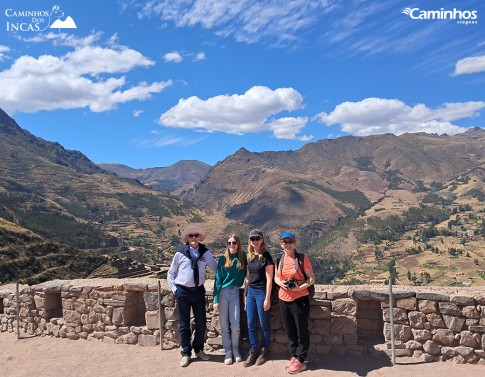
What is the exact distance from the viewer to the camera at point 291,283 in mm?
7285

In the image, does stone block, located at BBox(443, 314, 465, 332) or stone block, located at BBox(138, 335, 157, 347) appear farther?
stone block, located at BBox(138, 335, 157, 347)

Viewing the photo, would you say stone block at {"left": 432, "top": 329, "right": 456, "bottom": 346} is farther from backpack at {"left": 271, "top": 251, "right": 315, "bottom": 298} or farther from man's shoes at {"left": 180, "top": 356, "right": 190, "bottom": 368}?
man's shoes at {"left": 180, "top": 356, "right": 190, "bottom": 368}

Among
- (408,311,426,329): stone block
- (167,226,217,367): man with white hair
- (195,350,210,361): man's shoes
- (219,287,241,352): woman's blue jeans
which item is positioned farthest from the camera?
(195,350,210,361): man's shoes


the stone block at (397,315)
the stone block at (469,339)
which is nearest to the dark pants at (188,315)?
the stone block at (397,315)

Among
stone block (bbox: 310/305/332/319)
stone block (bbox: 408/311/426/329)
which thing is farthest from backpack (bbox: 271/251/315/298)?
stone block (bbox: 408/311/426/329)

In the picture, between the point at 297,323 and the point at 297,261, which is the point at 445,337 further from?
the point at 297,261

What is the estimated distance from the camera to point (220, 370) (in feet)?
25.5

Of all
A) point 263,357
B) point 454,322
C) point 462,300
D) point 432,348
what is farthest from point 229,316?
point 462,300

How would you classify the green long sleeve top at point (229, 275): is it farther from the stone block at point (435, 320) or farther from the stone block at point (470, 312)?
the stone block at point (470, 312)

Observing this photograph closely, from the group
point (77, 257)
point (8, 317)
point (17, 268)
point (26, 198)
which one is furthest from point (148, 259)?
point (8, 317)

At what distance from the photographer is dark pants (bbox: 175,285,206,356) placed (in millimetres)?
8055

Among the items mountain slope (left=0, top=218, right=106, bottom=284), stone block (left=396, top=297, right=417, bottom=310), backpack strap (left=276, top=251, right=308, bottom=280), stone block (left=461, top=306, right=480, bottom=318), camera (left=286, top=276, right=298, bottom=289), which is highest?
backpack strap (left=276, top=251, right=308, bottom=280)

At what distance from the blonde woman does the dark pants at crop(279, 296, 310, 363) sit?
1.17ft

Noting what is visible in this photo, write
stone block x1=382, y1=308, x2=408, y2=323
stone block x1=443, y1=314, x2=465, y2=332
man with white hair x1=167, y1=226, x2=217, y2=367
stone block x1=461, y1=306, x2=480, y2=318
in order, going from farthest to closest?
1. man with white hair x1=167, y1=226, x2=217, y2=367
2. stone block x1=382, y1=308, x2=408, y2=323
3. stone block x1=443, y1=314, x2=465, y2=332
4. stone block x1=461, y1=306, x2=480, y2=318
